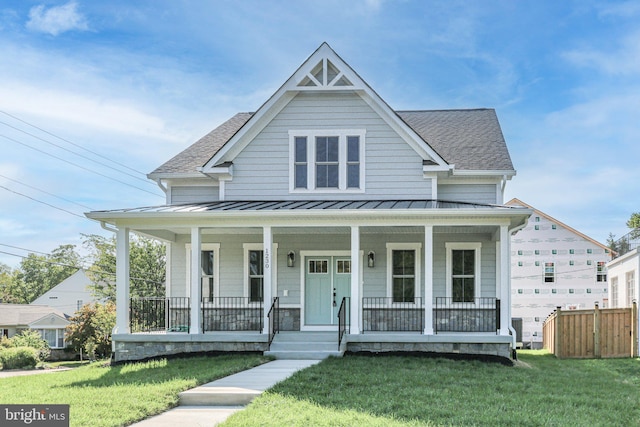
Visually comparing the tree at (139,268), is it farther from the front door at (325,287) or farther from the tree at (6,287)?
the front door at (325,287)

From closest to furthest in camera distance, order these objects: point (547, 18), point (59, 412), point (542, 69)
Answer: point (59, 412)
point (547, 18)
point (542, 69)

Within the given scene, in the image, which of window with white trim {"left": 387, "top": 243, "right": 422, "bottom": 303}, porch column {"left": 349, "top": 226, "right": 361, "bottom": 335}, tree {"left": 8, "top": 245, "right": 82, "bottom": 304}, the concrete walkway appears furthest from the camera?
tree {"left": 8, "top": 245, "right": 82, "bottom": 304}

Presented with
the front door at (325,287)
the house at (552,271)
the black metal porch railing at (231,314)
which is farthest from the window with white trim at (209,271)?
the house at (552,271)

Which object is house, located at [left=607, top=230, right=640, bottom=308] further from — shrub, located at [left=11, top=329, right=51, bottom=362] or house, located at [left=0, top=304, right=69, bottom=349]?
house, located at [left=0, top=304, right=69, bottom=349]

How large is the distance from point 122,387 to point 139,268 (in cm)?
3738

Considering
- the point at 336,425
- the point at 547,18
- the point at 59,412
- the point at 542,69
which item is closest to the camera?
the point at 336,425

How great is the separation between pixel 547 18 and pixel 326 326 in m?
9.64

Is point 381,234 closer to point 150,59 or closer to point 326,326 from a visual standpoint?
point 326,326

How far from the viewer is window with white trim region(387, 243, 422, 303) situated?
17844 mm

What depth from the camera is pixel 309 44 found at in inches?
707

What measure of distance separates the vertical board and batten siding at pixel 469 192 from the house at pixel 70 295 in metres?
52.7

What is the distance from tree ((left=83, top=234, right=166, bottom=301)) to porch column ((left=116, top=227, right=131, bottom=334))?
29931 millimetres

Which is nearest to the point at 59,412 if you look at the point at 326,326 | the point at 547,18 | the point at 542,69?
the point at 326,326

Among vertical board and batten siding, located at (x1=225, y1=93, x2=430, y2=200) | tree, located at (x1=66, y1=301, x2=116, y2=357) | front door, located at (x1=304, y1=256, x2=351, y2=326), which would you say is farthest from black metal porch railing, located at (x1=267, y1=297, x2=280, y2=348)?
tree, located at (x1=66, y1=301, x2=116, y2=357)
